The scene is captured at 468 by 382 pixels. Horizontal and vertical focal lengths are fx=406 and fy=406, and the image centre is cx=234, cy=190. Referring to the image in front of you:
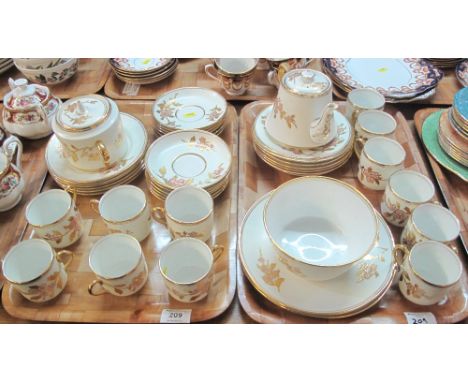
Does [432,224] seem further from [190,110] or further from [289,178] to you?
[190,110]

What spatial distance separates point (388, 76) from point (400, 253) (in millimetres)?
752

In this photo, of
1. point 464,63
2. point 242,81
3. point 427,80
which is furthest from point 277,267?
point 464,63

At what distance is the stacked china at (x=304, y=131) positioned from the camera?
1.02 m

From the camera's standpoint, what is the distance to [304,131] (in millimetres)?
1058

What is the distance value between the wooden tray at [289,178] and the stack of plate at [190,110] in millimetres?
83

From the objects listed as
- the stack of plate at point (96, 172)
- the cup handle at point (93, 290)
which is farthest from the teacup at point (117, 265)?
the stack of plate at point (96, 172)

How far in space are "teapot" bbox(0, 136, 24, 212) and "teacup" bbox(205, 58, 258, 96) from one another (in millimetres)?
664

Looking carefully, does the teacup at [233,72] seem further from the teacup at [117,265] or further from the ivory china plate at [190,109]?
the teacup at [117,265]

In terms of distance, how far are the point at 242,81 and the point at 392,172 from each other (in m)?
0.56

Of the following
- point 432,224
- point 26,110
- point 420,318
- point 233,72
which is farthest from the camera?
point 233,72

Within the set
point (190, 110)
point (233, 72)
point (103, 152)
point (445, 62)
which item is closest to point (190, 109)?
point (190, 110)

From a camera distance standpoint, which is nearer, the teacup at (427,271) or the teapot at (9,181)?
the teacup at (427,271)

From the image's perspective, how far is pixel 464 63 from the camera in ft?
4.76

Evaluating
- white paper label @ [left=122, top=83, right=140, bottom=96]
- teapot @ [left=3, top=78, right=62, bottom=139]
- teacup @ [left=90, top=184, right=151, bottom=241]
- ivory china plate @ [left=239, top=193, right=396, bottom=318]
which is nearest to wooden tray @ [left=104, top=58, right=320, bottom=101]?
white paper label @ [left=122, top=83, right=140, bottom=96]
